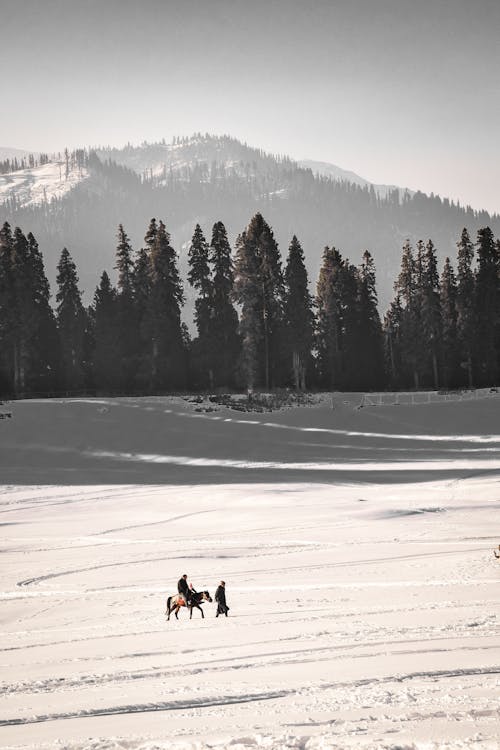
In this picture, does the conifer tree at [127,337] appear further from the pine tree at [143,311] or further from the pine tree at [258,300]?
the pine tree at [258,300]

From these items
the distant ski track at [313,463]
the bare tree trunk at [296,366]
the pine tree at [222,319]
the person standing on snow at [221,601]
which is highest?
the pine tree at [222,319]

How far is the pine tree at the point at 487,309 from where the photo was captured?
2616 inches

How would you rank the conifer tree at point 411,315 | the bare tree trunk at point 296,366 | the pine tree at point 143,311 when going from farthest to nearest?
the conifer tree at point 411,315, the bare tree trunk at point 296,366, the pine tree at point 143,311

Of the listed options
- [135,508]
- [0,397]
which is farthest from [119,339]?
[135,508]

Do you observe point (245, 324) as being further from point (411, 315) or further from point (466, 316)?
point (466, 316)

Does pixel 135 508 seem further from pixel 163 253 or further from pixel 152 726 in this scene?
pixel 163 253

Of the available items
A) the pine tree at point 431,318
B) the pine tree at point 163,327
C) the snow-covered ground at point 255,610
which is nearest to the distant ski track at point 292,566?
the snow-covered ground at point 255,610

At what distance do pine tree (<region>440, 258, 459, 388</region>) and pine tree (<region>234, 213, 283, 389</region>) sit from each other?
1811 centimetres

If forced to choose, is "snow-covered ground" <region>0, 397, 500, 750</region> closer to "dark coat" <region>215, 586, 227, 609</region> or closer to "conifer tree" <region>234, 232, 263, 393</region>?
"dark coat" <region>215, 586, 227, 609</region>

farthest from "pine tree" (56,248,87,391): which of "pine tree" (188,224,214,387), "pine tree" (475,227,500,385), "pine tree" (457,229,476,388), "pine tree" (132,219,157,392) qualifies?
"pine tree" (475,227,500,385)

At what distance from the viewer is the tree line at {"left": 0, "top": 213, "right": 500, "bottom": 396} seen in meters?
58.3

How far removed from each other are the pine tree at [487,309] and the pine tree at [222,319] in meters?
22.6

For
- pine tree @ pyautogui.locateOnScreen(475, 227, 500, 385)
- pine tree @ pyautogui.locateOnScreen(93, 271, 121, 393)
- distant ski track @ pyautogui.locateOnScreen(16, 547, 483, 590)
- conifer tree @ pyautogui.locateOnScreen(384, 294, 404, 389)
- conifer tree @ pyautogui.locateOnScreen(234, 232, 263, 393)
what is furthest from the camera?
conifer tree @ pyautogui.locateOnScreen(384, 294, 404, 389)

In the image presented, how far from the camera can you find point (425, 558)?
14000 mm
